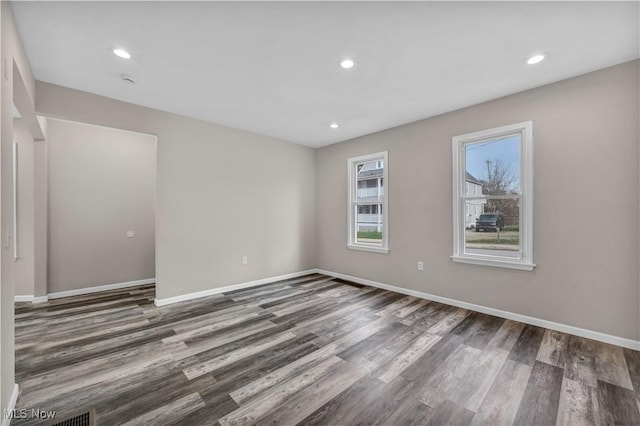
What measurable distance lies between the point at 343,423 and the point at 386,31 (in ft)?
9.19

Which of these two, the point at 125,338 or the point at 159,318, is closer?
the point at 125,338

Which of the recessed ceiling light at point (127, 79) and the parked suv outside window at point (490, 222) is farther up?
the recessed ceiling light at point (127, 79)

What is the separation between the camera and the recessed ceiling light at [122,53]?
7.53ft

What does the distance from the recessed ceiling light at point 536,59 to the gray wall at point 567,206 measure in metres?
0.65

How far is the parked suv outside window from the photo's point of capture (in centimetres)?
329

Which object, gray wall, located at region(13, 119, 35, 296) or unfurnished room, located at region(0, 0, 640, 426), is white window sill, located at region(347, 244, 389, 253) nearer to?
unfurnished room, located at region(0, 0, 640, 426)

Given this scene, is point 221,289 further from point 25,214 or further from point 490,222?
point 490,222

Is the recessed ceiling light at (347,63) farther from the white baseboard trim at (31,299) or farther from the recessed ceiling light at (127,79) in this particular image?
the white baseboard trim at (31,299)

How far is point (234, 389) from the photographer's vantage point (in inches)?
75.3

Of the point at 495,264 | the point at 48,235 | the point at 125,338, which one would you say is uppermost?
the point at 48,235

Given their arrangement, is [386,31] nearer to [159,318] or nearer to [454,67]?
[454,67]

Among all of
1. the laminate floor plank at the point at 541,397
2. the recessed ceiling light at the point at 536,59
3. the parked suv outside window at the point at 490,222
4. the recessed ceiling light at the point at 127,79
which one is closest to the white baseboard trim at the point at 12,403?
the recessed ceiling light at the point at 127,79

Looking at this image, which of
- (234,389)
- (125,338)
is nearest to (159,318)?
(125,338)

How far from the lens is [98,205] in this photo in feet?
14.5
